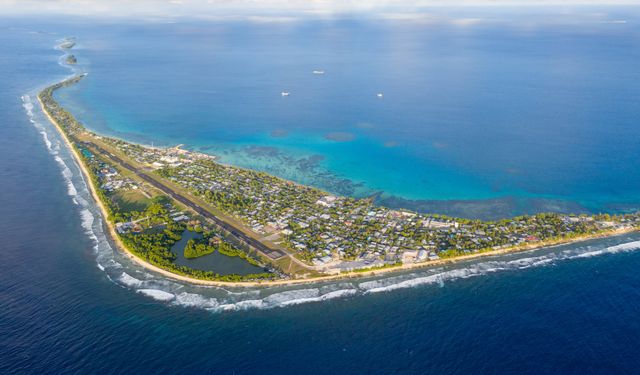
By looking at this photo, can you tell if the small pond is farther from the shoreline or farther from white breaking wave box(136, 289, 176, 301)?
white breaking wave box(136, 289, 176, 301)

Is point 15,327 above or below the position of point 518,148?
below

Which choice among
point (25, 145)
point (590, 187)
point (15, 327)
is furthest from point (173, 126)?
point (590, 187)

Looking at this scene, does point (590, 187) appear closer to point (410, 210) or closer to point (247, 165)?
point (410, 210)

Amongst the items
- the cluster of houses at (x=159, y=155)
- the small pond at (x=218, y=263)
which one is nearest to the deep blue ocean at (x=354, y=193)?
the small pond at (x=218, y=263)

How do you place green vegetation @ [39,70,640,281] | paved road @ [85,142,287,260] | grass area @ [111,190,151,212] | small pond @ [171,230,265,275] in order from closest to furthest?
small pond @ [171,230,265,275] < green vegetation @ [39,70,640,281] < paved road @ [85,142,287,260] < grass area @ [111,190,151,212]

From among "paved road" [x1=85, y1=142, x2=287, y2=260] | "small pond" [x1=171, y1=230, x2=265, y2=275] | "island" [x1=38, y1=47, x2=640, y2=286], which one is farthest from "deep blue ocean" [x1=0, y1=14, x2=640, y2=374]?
"paved road" [x1=85, y1=142, x2=287, y2=260]

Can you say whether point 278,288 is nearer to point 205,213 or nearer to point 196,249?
point 196,249
